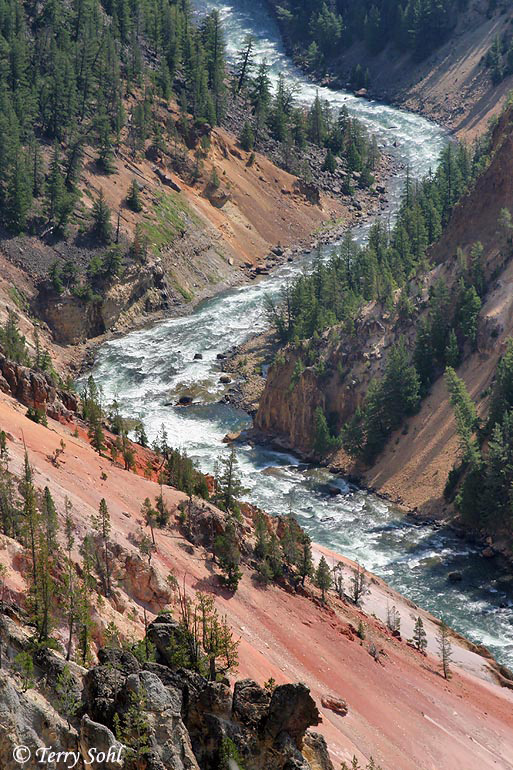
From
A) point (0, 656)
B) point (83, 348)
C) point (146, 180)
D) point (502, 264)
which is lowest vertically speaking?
point (83, 348)

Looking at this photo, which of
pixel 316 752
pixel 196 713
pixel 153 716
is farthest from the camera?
pixel 316 752

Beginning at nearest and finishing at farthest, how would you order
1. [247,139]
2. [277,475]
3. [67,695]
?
[67,695], [277,475], [247,139]

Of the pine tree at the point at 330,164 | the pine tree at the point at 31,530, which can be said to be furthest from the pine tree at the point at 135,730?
the pine tree at the point at 330,164

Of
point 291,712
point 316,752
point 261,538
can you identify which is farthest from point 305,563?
point 291,712

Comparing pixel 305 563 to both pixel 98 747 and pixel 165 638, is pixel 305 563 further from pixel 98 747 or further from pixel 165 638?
pixel 98 747

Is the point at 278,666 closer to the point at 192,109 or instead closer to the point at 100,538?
the point at 100,538

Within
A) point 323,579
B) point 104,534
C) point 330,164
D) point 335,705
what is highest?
point 104,534

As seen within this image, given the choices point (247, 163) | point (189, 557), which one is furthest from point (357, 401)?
point (247, 163)

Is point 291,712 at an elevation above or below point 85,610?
below

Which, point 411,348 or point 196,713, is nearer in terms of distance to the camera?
point 196,713
